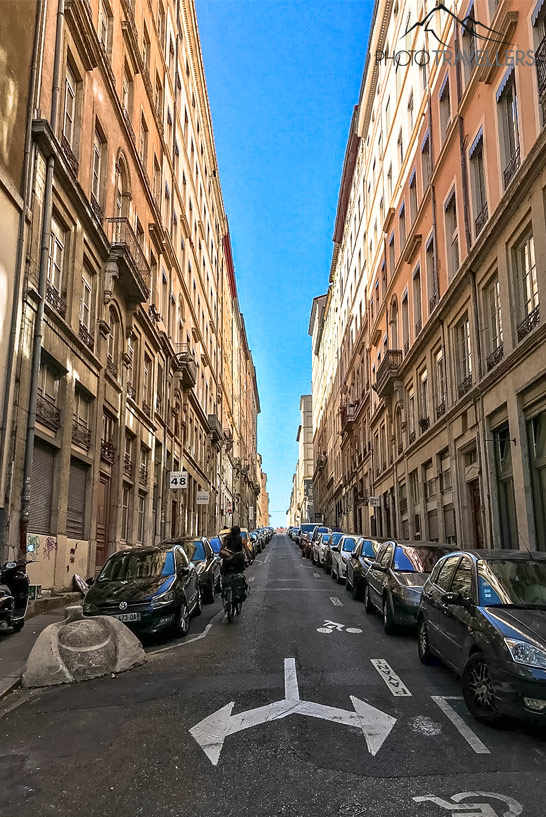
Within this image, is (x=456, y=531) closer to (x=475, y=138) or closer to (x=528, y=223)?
(x=528, y=223)

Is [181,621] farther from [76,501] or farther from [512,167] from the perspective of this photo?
[512,167]

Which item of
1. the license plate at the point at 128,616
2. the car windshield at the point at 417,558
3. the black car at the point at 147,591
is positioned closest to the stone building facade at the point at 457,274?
the car windshield at the point at 417,558

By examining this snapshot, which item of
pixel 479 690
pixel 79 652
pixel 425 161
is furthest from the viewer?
pixel 425 161

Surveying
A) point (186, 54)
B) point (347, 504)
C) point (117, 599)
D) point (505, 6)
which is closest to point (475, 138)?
point (505, 6)

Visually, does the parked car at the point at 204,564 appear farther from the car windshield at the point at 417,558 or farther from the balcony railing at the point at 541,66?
the balcony railing at the point at 541,66

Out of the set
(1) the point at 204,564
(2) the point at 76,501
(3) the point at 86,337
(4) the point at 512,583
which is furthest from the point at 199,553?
(4) the point at 512,583

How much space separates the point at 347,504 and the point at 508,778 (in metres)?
51.8

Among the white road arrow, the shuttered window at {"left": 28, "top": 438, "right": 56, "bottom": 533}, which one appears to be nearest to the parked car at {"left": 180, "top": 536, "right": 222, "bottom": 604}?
the shuttered window at {"left": 28, "top": 438, "right": 56, "bottom": 533}

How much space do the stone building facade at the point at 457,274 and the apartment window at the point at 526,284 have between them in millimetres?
50

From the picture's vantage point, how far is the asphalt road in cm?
437

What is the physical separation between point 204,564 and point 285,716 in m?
→ 10.1

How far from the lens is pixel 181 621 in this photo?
36.1 feet

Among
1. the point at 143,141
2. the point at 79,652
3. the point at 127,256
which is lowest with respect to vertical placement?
the point at 79,652

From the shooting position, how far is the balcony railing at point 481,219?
60.7ft
